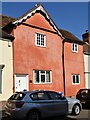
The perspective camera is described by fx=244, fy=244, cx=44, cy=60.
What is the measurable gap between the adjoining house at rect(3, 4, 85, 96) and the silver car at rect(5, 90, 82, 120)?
314 inches

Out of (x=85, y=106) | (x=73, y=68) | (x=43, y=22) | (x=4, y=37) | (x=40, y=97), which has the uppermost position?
(x=43, y=22)

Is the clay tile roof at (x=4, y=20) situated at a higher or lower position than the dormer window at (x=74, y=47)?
higher

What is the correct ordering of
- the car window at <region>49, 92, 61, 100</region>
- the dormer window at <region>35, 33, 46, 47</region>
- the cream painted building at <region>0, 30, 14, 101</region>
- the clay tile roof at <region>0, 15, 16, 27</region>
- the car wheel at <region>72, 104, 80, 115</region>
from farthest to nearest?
the clay tile roof at <region>0, 15, 16, 27</region>
the dormer window at <region>35, 33, 46, 47</region>
the cream painted building at <region>0, 30, 14, 101</region>
the car wheel at <region>72, 104, 80, 115</region>
the car window at <region>49, 92, 61, 100</region>

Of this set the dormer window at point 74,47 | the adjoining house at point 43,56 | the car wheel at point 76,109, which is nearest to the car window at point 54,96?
the car wheel at point 76,109

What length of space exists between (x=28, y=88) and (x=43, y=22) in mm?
6824

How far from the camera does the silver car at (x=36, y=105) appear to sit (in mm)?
11211

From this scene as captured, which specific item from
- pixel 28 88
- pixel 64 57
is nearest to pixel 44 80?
pixel 28 88

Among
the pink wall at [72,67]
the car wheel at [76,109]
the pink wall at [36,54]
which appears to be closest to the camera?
the car wheel at [76,109]

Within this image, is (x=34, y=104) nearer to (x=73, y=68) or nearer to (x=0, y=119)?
(x=0, y=119)

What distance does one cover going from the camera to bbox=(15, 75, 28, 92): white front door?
20447 mm

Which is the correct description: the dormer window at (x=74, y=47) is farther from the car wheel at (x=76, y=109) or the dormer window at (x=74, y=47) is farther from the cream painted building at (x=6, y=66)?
the car wheel at (x=76, y=109)

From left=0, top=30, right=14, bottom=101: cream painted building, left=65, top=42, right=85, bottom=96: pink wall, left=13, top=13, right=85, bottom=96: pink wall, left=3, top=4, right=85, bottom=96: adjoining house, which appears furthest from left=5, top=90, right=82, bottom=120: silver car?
left=65, top=42, right=85, bottom=96: pink wall

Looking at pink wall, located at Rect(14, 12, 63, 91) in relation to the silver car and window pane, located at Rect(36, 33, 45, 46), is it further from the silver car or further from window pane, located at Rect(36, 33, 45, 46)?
the silver car

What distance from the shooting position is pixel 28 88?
21172 mm
